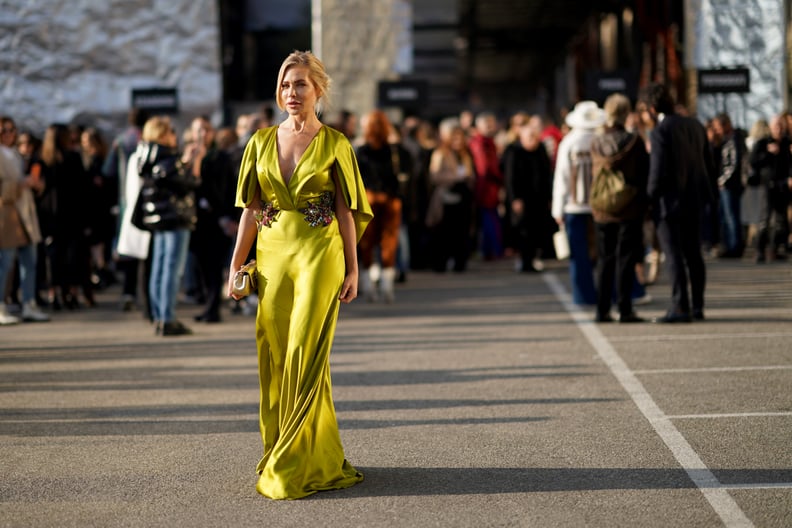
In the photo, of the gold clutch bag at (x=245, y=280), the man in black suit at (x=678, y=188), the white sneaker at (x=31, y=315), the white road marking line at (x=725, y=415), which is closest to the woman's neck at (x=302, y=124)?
the gold clutch bag at (x=245, y=280)

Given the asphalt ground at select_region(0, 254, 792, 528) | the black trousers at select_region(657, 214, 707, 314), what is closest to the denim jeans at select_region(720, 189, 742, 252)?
the asphalt ground at select_region(0, 254, 792, 528)

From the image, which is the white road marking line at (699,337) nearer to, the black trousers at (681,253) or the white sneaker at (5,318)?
the black trousers at (681,253)

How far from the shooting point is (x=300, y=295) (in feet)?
20.5

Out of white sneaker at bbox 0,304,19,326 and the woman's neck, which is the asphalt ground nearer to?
white sneaker at bbox 0,304,19,326

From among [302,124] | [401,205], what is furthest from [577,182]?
[302,124]

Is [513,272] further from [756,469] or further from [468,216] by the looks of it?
[756,469]

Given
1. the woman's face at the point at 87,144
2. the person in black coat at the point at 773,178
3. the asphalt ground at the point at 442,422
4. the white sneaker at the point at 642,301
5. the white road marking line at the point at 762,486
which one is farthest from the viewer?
the person in black coat at the point at 773,178

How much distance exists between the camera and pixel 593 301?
45.6 feet

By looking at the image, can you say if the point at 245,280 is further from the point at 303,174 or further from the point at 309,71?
the point at 309,71

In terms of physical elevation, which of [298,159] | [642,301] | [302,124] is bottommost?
[642,301]

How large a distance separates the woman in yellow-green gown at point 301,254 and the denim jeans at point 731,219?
13.9 meters

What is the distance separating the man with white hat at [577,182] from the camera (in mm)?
13344

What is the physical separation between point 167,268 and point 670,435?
6.49m

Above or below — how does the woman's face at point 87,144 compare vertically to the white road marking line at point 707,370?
above
